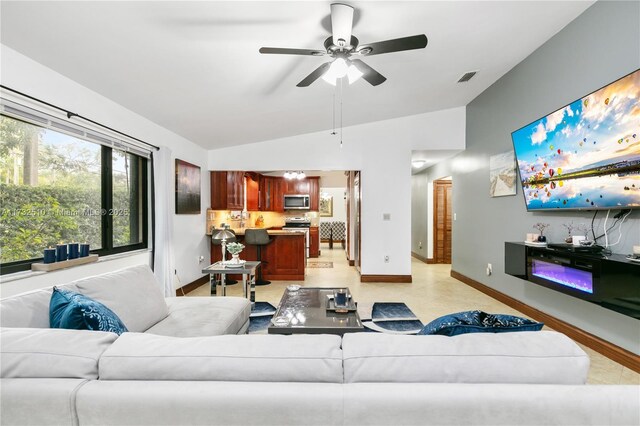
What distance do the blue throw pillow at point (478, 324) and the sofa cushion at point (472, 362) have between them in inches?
6.6

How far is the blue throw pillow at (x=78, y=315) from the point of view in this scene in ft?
4.52

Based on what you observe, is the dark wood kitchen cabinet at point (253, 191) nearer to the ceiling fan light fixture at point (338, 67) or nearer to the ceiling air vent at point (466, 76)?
the ceiling air vent at point (466, 76)

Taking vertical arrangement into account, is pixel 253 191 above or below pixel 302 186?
below

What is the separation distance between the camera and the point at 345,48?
7.83 feet

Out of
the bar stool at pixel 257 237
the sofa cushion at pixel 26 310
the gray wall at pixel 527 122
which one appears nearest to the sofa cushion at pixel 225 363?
the sofa cushion at pixel 26 310

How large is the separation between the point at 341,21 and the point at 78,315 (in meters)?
2.39

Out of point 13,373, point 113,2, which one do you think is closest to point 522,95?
point 113,2

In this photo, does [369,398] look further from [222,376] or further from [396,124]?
[396,124]

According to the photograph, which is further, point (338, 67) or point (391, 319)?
point (391, 319)

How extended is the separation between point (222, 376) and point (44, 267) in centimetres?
245

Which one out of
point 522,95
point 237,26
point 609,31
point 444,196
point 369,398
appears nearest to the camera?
point 369,398

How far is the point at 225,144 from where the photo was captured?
5562 millimetres

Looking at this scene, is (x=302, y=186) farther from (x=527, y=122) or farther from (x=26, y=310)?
(x=26, y=310)

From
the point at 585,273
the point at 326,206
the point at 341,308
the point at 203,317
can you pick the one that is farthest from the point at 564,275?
the point at 326,206
